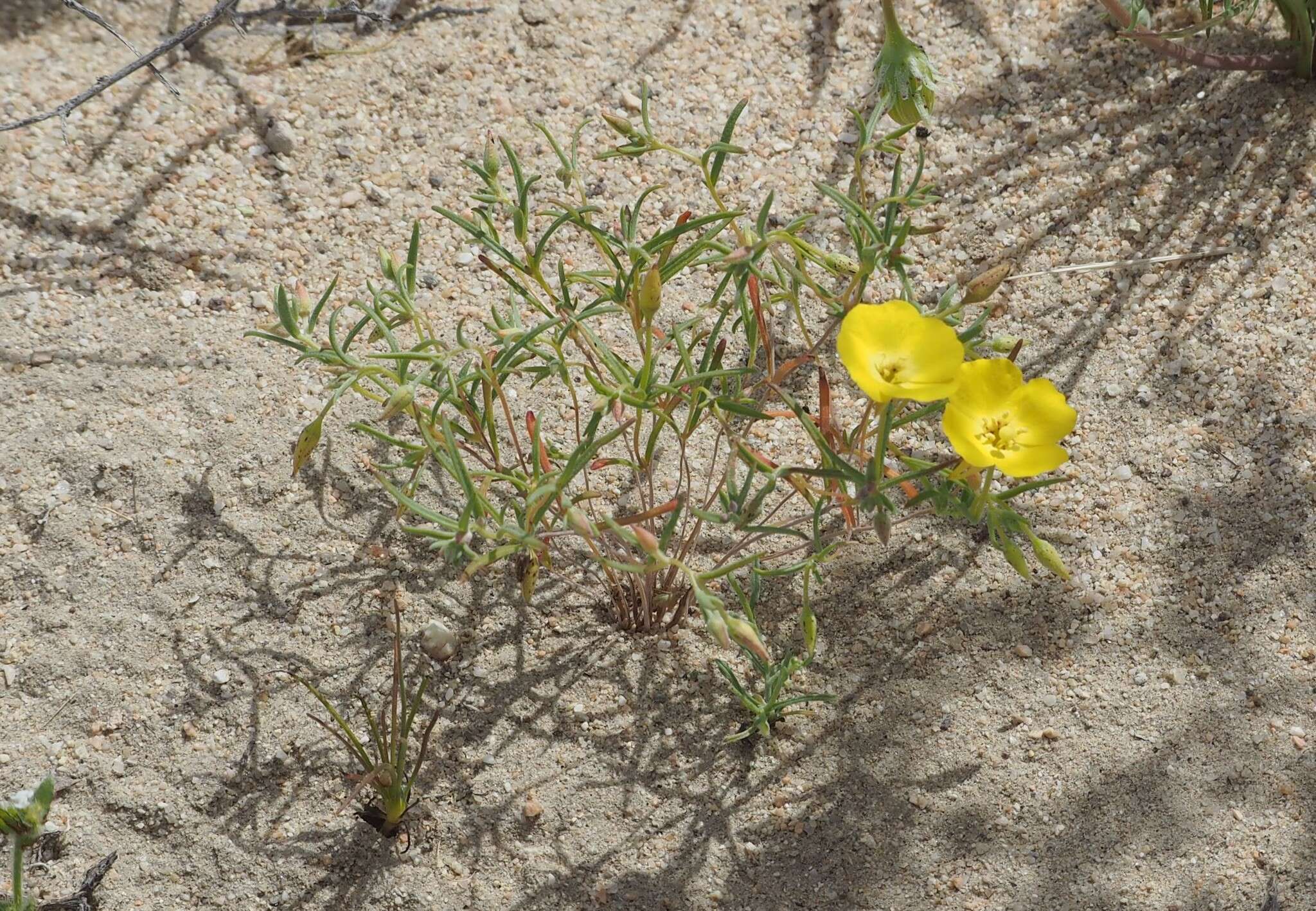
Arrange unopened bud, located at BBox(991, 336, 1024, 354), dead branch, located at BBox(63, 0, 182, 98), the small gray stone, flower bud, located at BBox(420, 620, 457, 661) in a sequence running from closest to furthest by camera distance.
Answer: unopened bud, located at BBox(991, 336, 1024, 354) < flower bud, located at BBox(420, 620, 457, 661) < dead branch, located at BBox(63, 0, 182, 98) < the small gray stone

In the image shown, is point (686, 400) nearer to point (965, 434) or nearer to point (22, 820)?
point (965, 434)

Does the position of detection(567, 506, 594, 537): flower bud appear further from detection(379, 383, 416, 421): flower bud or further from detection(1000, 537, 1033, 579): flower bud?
detection(1000, 537, 1033, 579): flower bud

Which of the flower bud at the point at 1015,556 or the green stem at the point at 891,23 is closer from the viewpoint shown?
the flower bud at the point at 1015,556

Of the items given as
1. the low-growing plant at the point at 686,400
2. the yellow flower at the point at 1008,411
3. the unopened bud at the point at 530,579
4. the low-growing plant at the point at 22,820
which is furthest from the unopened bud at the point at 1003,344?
the low-growing plant at the point at 22,820

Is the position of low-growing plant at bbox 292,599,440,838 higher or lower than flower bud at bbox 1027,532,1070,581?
lower

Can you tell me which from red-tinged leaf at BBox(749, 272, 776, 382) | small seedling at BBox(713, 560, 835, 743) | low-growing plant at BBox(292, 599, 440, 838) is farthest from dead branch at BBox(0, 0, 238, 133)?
small seedling at BBox(713, 560, 835, 743)

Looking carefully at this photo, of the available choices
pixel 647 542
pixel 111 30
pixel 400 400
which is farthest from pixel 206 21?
pixel 647 542

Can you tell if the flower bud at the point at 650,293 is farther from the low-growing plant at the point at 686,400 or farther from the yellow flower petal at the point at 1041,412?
the yellow flower petal at the point at 1041,412
